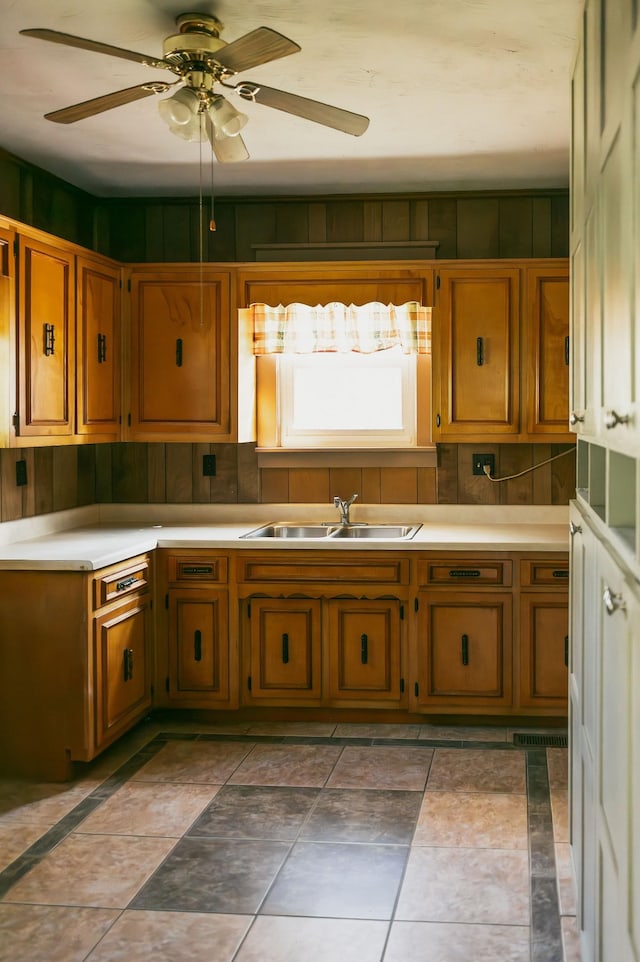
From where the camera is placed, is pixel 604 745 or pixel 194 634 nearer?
pixel 604 745

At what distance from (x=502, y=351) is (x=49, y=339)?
209 cm

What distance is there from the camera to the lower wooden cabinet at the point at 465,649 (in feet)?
15.1

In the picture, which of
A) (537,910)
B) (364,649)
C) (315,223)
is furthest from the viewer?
(315,223)

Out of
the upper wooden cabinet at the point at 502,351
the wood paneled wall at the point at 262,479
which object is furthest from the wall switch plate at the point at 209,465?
the upper wooden cabinet at the point at 502,351

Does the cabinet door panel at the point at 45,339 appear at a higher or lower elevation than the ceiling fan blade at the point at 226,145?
lower

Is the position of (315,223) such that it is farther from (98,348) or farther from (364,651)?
(364,651)

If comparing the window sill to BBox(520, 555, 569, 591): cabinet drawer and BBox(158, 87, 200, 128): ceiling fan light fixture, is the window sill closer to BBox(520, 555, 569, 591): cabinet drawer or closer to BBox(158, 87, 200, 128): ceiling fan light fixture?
BBox(520, 555, 569, 591): cabinet drawer

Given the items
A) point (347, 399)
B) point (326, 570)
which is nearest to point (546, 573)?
point (326, 570)

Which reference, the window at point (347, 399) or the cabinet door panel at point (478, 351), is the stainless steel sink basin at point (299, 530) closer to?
the window at point (347, 399)

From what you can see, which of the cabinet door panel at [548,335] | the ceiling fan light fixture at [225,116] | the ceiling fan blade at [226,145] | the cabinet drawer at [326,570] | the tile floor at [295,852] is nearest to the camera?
the tile floor at [295,852]

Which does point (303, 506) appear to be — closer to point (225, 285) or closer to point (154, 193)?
point (225, 285)

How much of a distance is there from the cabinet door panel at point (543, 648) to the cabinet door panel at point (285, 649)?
0.92 m

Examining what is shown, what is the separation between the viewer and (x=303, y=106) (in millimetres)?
3082

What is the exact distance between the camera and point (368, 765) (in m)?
4.17
